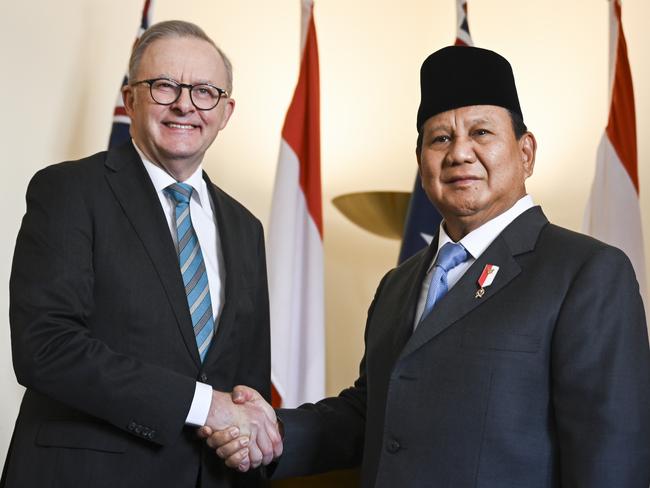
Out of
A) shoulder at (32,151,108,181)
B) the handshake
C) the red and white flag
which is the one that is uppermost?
the red and white flag

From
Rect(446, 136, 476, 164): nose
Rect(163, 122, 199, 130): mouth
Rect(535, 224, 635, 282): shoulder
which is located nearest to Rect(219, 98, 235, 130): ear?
Rect(163, 122, 199, 130): mouth

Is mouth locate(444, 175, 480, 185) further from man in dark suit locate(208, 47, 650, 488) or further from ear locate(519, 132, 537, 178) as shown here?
ear locate(519, 132, 537, 178)

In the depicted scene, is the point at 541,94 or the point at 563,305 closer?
the point at 563,305

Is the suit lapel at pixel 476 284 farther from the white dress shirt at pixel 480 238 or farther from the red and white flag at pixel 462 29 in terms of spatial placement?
the red and white flag at pixel 462 29

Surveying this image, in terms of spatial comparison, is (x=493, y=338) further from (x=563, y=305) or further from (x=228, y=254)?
(x=228, y=254)

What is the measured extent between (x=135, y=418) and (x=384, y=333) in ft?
1.74

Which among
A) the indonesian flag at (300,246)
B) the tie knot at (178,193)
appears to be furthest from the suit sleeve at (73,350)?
the indonesian flag at (300,246)

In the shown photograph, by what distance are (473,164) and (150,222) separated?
676 mm

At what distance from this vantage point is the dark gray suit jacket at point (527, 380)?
4.76ft

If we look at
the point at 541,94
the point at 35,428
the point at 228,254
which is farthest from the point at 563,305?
the point at 541,94

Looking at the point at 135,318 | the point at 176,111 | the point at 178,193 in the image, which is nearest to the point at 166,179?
the point at 178,193

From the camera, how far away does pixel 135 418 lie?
1710 millimetres

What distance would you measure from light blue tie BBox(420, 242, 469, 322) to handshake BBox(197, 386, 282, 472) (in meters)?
0.45

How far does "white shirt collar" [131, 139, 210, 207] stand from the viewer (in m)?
2.01
